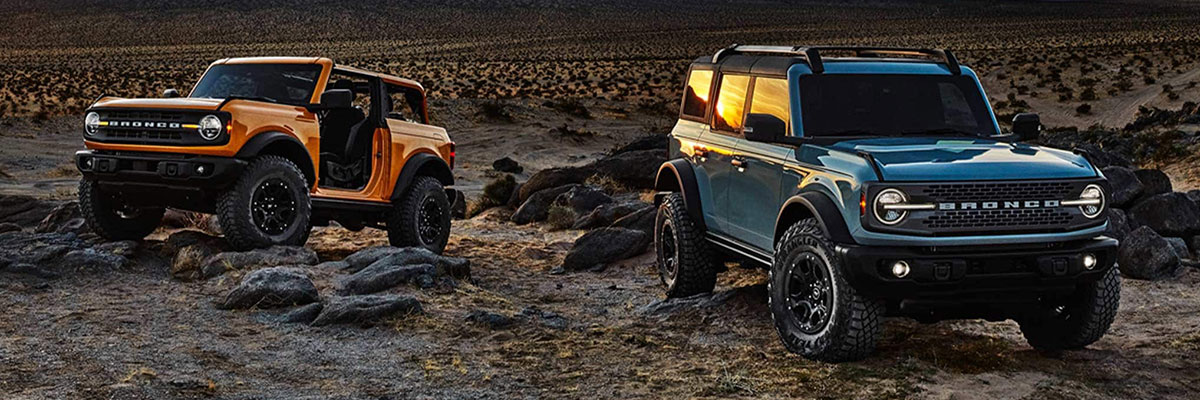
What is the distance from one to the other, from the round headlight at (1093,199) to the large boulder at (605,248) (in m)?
6.25

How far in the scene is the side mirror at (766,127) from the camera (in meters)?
7.93

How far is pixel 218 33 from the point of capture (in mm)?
113312

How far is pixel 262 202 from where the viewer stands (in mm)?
11602

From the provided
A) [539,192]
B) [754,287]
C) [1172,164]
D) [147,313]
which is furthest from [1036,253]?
[1172,164]

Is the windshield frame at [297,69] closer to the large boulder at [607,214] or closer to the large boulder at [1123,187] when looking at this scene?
the large boulder at [607,214]

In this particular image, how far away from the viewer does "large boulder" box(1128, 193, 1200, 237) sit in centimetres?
1269

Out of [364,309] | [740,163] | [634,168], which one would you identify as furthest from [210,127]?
[634,168]

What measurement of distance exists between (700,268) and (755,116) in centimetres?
207

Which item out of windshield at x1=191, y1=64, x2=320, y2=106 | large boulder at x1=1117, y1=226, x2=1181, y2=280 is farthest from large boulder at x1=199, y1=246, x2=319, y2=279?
large boulder at x1=1117, y1=226, x2=1181, y2=280

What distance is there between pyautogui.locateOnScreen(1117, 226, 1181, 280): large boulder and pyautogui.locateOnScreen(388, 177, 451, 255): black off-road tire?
7.16 meters

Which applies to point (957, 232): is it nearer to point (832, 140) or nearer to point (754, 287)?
point (832, 140)

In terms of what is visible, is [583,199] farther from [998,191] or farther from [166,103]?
[998,191]

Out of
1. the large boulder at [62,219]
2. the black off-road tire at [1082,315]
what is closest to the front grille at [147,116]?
the large boulder at [62,219]

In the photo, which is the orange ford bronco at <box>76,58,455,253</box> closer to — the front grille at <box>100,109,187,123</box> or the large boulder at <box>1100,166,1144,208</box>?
the front grille at <box>100,109,187,123</box>
